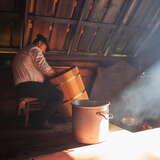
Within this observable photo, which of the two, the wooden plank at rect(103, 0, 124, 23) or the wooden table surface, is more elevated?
the wooden plank at rect(103, 0, 124, 23)

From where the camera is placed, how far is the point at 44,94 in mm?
4078

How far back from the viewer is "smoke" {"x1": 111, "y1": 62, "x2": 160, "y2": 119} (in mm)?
5316

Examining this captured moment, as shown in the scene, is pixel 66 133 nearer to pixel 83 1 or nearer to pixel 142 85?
pixel 83 1

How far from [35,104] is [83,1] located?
1.86 meters

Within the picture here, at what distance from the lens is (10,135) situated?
3.72 metres

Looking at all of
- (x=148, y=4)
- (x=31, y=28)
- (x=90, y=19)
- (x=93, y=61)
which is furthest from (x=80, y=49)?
(x=148, y=4)

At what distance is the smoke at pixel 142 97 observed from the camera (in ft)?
17.4

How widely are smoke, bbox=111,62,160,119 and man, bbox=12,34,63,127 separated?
156cm

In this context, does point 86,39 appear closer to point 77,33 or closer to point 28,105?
point 77,33

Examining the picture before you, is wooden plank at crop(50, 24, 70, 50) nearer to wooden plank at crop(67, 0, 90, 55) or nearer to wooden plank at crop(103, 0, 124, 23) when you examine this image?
wooden plank at crop(67, 0, 90, 55)

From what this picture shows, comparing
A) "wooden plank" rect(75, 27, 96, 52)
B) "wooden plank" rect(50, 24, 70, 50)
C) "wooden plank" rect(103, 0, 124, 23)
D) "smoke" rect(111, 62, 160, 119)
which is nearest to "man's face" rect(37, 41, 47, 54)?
"wooden plank" rect(50, 24, 70, 50)

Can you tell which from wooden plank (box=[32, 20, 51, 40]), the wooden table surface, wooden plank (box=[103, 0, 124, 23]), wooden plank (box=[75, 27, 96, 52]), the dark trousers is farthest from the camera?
wooden plank (box=[75, 27, 96, 52])

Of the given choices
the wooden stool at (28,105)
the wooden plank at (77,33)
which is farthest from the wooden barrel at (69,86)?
the wooden plank at (77,33)

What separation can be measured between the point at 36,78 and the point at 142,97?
2.58m
